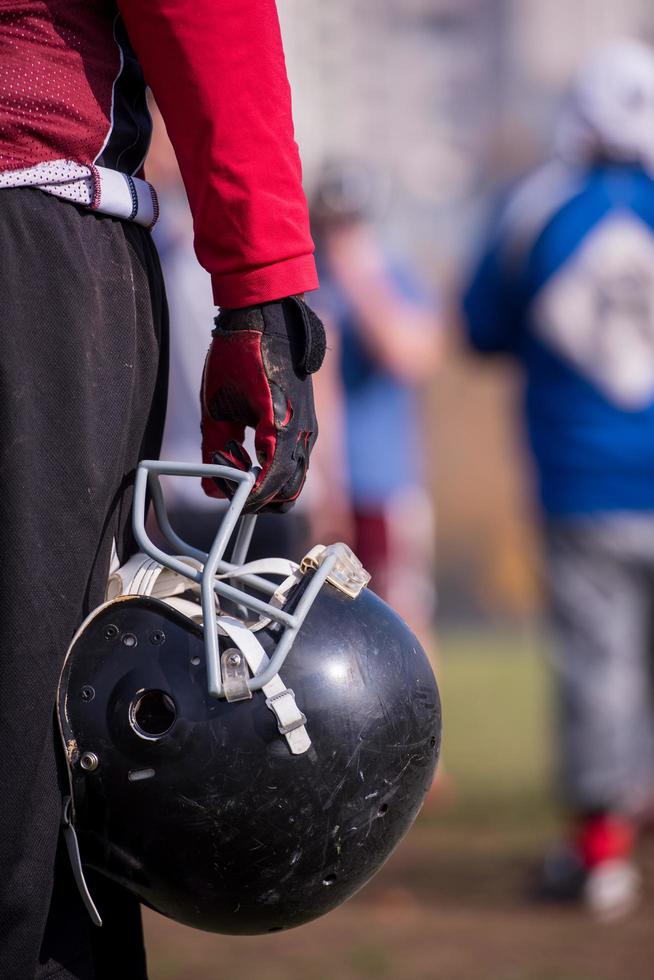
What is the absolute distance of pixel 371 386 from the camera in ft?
18.6

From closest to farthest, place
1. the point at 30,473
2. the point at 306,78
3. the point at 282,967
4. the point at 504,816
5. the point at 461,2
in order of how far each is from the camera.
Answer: the point at 30,473, the point at 282,967, the point at 504,816, the point at 306,78, the point at 461,2

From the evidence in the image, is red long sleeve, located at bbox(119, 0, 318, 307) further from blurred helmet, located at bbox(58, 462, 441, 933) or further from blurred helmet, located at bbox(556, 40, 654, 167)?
blurred helmet, located at bbox(556, 40, 654, 167)

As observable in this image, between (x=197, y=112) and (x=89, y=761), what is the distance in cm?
80

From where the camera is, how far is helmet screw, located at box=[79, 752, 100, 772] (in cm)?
179

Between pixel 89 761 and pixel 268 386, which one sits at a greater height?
pixel 268 386

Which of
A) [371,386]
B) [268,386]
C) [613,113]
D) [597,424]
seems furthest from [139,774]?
[371,386]

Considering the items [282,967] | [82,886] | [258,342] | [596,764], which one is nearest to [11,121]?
[258,342]

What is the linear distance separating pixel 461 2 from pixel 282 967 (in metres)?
41.8

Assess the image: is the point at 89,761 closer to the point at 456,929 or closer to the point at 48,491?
the point at 48,491

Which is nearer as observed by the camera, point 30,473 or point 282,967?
point 30,473

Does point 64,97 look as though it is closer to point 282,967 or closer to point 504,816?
point 282,967

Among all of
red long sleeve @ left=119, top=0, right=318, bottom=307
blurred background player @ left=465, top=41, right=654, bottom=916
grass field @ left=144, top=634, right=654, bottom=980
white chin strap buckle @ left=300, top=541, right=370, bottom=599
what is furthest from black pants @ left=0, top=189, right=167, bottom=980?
blurred background player @ left=465, top=41, right=654, bottom=916

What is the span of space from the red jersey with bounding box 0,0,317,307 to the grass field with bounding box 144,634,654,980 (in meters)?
2.32

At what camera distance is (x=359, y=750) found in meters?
1.83
